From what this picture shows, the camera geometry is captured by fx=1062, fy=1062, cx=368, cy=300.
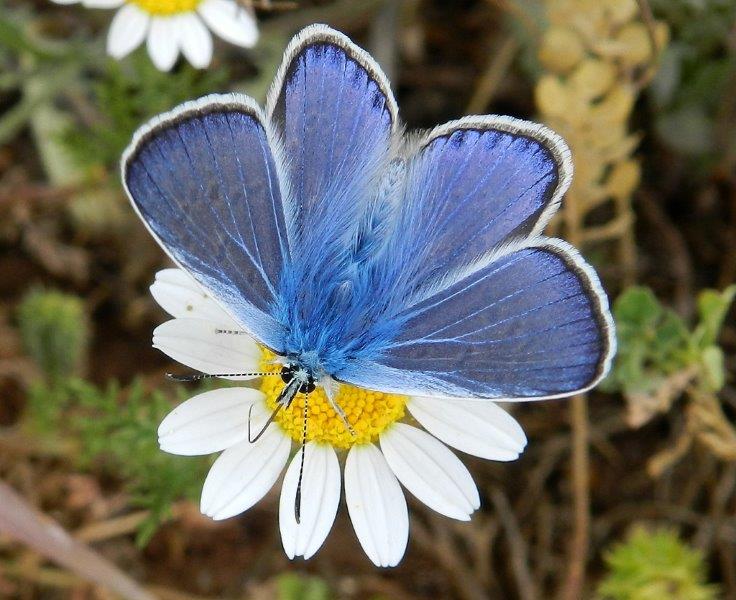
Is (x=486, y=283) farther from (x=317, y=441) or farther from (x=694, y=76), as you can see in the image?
(x=694, y=76)

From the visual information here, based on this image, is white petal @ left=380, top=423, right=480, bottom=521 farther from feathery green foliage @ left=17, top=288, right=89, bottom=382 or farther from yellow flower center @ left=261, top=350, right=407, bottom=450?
feathery green foliage @ left=17, top=288, right=89, bottom=382

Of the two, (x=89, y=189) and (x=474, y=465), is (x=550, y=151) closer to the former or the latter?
(x=474, y=465)

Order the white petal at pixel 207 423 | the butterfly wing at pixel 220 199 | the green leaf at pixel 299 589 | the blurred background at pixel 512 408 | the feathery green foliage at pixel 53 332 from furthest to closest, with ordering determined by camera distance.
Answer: the feathery green foliage at pixel 53 332 → the green leaf at pixel 299 589 → the blurred background at pixel 512 408 → the white petal at pixel 207 423 → the butterfly wing at pixel 220 199

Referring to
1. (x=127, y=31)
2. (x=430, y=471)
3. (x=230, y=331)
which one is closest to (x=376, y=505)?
(x=430, y=471)

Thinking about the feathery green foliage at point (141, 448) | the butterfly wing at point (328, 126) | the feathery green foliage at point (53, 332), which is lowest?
the feathery green foliage at point (141, 448)

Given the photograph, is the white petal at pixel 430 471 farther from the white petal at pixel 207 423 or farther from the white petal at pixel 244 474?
the white petal at pixel 207 423

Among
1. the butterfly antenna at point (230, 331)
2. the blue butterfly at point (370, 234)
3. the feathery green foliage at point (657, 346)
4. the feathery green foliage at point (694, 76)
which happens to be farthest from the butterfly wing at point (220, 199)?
the feathery green foliage at point (694, 76)
